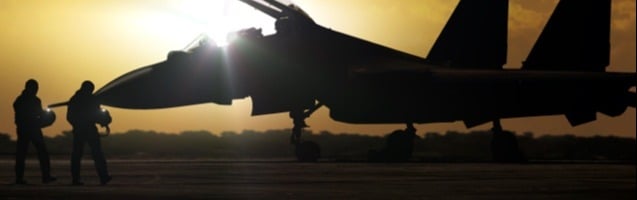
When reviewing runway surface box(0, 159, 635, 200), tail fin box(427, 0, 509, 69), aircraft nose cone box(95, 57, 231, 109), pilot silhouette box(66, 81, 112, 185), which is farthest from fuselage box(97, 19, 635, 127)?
pilot silhouette box(66, 81, 112, 185)

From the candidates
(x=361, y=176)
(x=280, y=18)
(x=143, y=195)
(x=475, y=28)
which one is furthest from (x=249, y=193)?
(x=475, y=28)

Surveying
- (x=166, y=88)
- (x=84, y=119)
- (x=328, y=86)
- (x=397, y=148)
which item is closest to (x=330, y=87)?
(x=328, y=86)

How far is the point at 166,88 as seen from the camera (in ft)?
90.5

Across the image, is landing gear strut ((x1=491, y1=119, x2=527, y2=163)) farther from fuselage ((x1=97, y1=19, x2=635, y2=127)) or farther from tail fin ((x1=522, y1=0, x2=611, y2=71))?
tail fin ((x1=522, y1=0, x2=611, y2=71))

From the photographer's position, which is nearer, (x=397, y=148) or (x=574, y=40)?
(x=397, y=148)

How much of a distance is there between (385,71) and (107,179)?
12.2 m

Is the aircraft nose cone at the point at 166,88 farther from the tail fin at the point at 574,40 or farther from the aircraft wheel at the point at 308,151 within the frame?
the tail fin at the point at 574,40

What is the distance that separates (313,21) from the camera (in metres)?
27.8

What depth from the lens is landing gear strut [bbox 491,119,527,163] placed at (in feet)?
91.3

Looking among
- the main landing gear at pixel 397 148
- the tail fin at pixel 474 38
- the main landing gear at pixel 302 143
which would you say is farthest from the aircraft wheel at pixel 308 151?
the tail fin at pixel 474 38

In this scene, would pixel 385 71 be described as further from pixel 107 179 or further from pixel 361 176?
pixel 107 179

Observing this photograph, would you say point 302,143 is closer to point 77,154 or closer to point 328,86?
point 328,86

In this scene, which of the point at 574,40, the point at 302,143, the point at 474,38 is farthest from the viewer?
the point at 474,38

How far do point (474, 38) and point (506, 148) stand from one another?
201 inches
